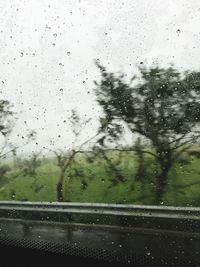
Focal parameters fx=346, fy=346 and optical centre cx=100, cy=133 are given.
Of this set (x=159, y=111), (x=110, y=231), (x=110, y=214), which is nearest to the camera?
(x=110, y=231)

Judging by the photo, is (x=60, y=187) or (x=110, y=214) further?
(x=60, y=187)

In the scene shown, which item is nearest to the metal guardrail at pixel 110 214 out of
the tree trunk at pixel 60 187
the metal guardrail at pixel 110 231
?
the metal guardrail at pixel 110 231

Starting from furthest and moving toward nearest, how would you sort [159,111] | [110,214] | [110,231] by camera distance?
[159,111]
[110,214]
[110,231]

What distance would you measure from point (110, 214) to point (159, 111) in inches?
94.3

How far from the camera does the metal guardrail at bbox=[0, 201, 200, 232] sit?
3.20 metres

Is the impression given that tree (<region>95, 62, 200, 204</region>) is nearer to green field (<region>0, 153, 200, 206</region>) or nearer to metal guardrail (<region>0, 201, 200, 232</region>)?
green field (<region>0, 153, 200, 206</region>)

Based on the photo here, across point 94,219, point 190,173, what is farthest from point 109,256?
point 190,173

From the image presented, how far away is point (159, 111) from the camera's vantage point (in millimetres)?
5500

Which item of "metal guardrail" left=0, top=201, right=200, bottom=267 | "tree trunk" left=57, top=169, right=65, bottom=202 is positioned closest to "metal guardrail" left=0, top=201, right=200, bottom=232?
"metal guardrail" left=0, top=201, right=200, bottom=267

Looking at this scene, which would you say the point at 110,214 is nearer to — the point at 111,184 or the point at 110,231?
the point at 110,231

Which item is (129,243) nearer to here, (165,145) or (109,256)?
(109,256)

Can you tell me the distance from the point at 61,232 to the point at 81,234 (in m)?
0.21

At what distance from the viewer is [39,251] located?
2354 mm

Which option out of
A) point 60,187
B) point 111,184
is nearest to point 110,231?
point 111,184
